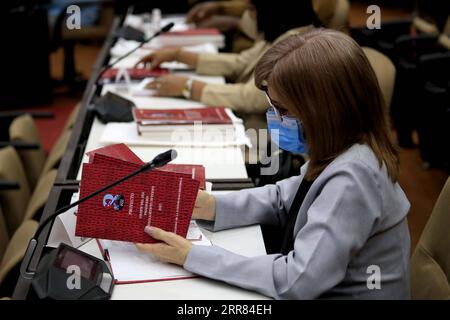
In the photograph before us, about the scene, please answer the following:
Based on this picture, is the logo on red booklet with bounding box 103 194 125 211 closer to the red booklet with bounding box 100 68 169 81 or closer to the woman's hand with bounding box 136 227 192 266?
the woman's hand with bounding box 136 227 192 266

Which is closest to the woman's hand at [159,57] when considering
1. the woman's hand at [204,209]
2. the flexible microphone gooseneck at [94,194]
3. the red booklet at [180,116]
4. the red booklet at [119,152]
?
the red booklet at [180,116]

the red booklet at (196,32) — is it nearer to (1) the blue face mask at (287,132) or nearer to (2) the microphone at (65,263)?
(1) the blue face mask at (287,132)

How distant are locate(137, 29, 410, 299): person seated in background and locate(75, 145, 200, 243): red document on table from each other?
0.37ft

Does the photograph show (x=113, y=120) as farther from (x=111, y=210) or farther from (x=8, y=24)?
(x=8, y=24)

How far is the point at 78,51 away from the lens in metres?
6.87

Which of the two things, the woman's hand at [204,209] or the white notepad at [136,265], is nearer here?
the white notepad at [136,265]

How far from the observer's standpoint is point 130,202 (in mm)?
1582

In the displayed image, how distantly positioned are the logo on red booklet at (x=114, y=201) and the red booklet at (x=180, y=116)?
862 mm

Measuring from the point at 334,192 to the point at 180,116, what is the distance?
1.21 meters

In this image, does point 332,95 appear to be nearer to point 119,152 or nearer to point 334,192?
point 334,192

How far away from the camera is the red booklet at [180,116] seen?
2.43 meters

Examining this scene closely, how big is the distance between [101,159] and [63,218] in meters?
0.22

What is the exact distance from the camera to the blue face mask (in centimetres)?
153

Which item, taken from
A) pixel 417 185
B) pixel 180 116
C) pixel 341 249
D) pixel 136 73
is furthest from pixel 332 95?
pixel 417 185
